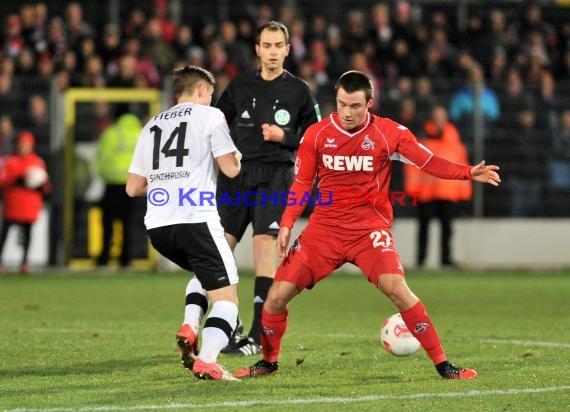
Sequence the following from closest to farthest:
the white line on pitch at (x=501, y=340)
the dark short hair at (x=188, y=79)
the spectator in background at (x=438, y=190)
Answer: the dark short hair at (x=188, y=79), the white line on pitch at (x=501, y=340), the spectator in background at (x=438, y=190)


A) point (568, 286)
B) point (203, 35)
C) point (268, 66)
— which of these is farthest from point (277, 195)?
point (203, 35)

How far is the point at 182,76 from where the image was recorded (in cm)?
839

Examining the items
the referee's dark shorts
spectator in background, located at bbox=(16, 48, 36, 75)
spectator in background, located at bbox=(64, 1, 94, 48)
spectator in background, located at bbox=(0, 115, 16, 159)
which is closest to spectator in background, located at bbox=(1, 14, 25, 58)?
spectator in background, located at bbox=(16, 48, 36, 75)

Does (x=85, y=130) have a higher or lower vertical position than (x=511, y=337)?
higher

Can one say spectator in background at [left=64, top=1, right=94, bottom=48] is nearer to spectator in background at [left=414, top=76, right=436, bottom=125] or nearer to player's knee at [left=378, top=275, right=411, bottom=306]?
spectator in background at [left=414, top=76, right=436, bottom=125]

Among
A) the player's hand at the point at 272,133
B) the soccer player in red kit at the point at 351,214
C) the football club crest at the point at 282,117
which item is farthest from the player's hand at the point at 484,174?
the football club crest at the point at 282,117

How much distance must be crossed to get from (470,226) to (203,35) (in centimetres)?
534

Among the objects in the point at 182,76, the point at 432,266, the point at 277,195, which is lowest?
the point at 432,266

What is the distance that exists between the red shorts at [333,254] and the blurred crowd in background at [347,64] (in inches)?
441

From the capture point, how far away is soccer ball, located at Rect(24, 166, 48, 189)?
1869 cm

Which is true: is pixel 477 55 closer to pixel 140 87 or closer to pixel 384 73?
pixel 384 73

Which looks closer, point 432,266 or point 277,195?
point 277,195

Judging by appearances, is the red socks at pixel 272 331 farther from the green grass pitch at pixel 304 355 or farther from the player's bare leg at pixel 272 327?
the green grass pitch at pixel 304 355

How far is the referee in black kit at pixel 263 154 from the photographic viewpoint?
9766 millimetres
